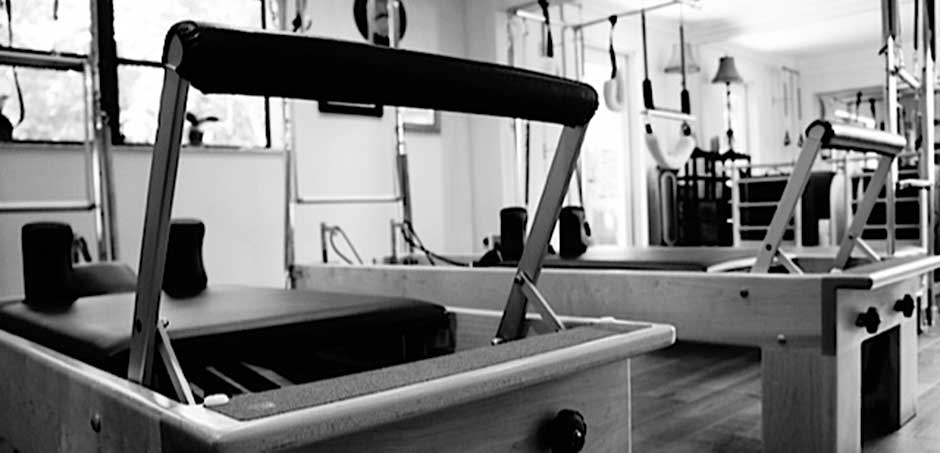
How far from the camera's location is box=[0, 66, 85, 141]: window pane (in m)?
3.30

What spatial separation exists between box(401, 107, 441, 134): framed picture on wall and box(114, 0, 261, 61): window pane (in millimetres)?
1289

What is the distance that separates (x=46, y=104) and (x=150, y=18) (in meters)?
0.68

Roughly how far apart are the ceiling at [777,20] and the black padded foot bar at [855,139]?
3.89 metres

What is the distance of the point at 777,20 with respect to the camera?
706cm

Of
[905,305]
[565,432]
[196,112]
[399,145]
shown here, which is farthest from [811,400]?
[196,112]

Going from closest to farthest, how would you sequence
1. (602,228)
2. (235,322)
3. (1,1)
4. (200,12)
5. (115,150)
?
(235,322) < (1,1) < (115,150) < (200,12) < (602,228)

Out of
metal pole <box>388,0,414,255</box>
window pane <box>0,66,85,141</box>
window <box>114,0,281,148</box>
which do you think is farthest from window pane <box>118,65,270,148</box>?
metal pole <box>388,0,414,255</box>

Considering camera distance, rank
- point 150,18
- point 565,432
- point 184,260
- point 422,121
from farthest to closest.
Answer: point 422,121 → point 150,18 → point 184,260 → point 565,432

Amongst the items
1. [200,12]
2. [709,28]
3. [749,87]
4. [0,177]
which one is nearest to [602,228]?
[709,28]

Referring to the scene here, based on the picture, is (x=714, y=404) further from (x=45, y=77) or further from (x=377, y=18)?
(x=45, y=77)

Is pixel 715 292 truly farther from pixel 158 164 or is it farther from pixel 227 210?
pixel 227 210

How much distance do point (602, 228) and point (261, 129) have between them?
3282 millimetres

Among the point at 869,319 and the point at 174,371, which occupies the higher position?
the point at 174,371

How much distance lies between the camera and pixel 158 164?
2.45 feet
